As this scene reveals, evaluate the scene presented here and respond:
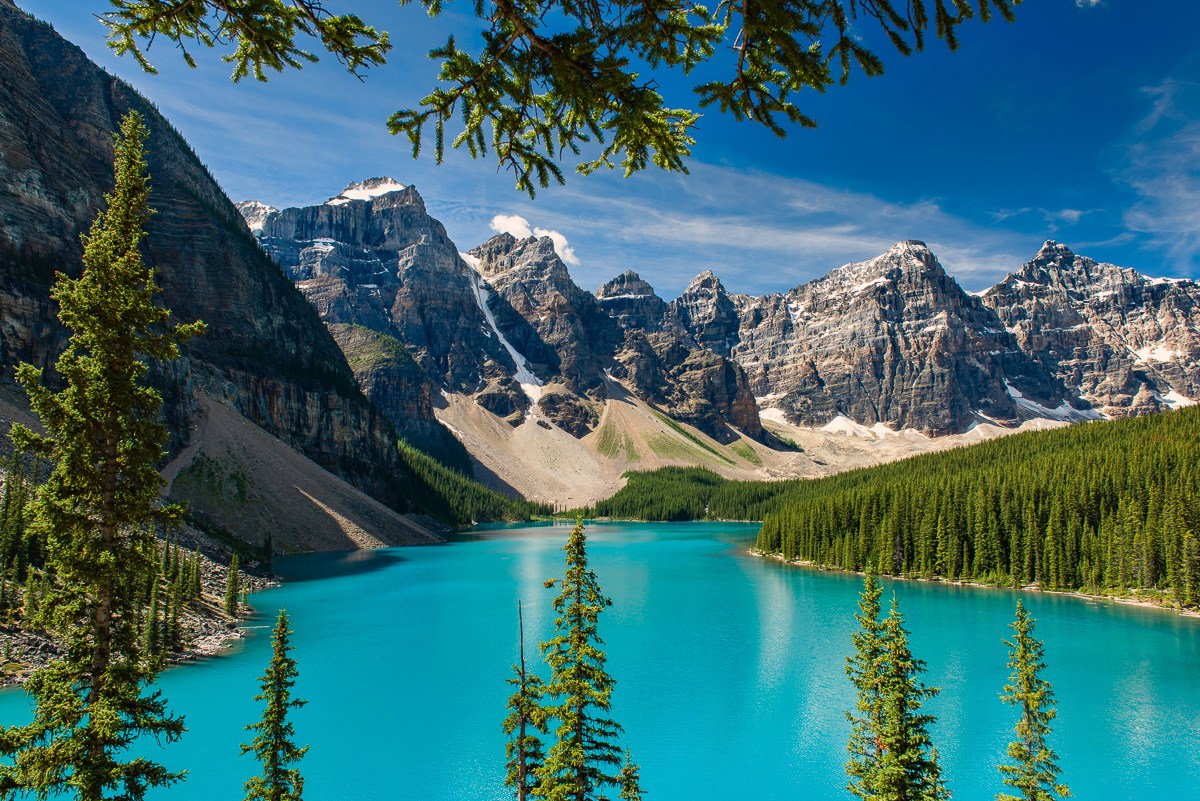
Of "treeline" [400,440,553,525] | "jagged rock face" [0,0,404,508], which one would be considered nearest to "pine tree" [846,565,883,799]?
"jagged rock face" [0,0,404,508]

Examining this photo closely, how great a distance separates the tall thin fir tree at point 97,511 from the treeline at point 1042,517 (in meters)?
65.1

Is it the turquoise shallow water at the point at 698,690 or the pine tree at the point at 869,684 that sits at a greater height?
the pine tree at the point at 869,684

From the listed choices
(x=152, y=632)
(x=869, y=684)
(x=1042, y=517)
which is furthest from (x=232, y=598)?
(x=1042, y=517)

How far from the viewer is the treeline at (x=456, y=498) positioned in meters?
134

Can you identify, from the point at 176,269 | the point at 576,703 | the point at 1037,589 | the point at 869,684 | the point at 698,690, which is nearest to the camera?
the point at 576,703

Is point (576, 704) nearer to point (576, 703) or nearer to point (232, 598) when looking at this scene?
point (576, 703)

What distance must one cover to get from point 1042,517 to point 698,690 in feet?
169

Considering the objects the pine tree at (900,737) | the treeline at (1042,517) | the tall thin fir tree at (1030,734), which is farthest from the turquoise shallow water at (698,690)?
the pine tree at (900,737)

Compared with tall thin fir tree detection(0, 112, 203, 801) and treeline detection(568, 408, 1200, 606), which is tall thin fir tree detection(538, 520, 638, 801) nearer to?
tall thin fir tree detection(0, 112, 203, 801)

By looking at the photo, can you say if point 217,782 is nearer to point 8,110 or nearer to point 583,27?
point 583,27

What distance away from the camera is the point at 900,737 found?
1211cm

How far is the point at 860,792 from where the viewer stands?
44.5ft

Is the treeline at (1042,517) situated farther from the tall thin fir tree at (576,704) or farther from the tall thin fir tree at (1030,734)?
the tall thin fir tree at (576,704)

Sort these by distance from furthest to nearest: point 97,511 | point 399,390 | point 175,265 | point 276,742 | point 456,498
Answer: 1. point 399,390
2. point 456,498
3. point 175,265
4. point 276,742
5. point 97,511
